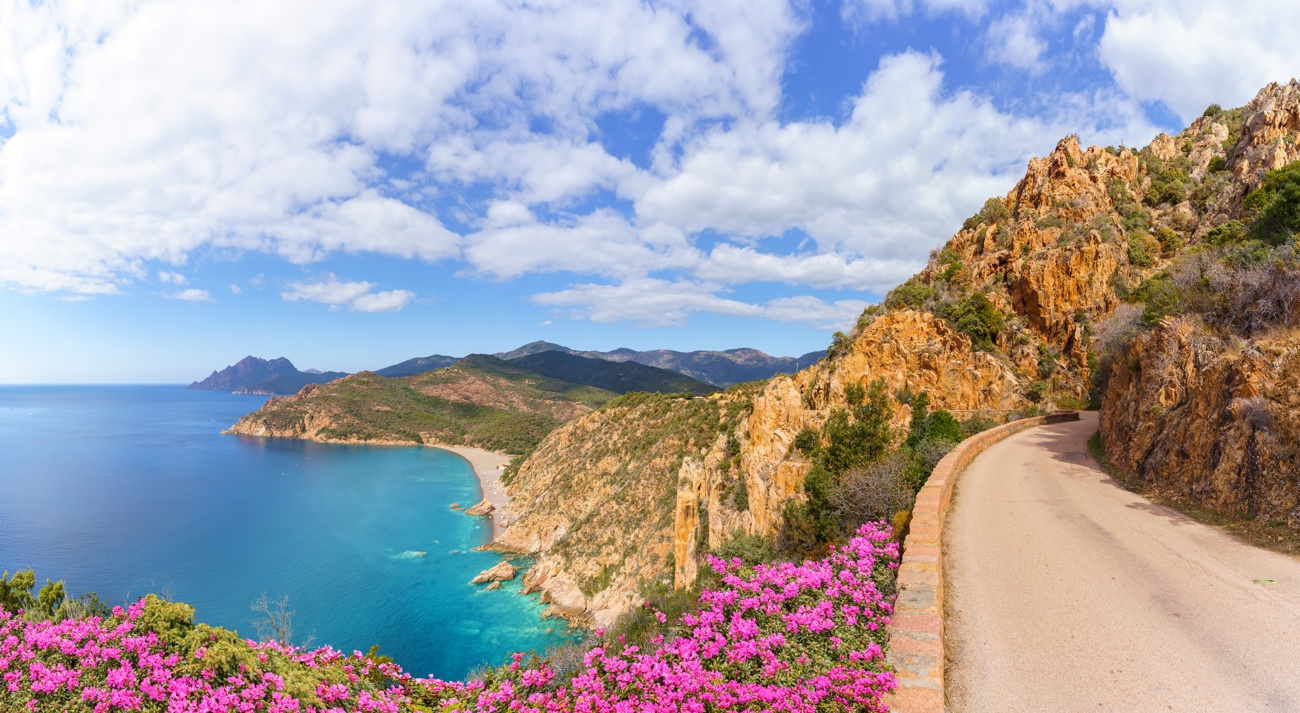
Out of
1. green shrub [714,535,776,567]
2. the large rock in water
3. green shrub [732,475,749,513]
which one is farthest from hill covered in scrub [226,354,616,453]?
green shrub [714,535,776,567]

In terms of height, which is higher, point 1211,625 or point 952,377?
point 952,377

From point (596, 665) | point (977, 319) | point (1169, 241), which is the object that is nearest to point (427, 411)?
point (977, 319)

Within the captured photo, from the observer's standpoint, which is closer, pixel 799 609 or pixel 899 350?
pixel 799 609

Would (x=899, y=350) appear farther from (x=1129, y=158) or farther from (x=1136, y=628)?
(x=1129, y=158)

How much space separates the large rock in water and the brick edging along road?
4722cm

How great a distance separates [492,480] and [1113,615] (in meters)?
96.4

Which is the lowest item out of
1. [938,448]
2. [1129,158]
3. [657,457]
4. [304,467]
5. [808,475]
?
[304,467]

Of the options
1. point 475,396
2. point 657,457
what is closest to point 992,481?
point 657,457

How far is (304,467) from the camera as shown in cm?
10525

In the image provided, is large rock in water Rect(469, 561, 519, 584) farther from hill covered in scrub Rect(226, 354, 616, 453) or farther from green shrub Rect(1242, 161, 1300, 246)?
hill covered in scrub Rect(226, 354, 616, 453)

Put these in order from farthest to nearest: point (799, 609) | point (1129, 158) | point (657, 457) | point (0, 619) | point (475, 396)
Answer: point (475, 396) < point (657, 457) < point (1129, 158) < point (0, 619) < point (799, 609)

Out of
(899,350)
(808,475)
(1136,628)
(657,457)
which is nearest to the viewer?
(1136,628)

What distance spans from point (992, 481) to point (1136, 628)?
699 cm

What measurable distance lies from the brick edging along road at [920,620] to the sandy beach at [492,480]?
201 ft
